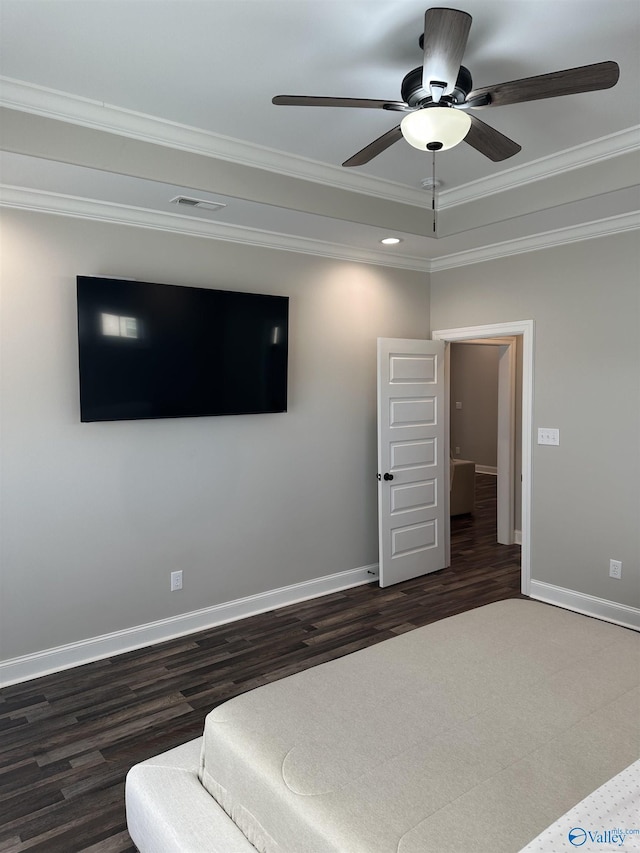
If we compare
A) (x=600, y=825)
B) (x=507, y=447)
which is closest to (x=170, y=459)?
(x=600, y=825)

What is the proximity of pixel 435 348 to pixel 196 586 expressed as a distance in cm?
270

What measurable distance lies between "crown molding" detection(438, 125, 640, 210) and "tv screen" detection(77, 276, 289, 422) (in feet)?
4.46

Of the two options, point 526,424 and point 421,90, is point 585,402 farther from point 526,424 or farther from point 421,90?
point 421,90

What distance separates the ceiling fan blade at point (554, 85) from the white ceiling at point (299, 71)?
14.0 inches

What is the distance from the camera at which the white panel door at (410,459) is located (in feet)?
15.5

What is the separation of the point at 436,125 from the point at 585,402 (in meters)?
2.61

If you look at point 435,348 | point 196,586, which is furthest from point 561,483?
point 196,586

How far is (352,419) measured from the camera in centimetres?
474

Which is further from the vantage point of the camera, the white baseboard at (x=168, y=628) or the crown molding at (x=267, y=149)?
the white baseboard at (x=168, y=628)

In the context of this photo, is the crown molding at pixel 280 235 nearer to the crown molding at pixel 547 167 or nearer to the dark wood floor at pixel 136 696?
the crown molding at pixel 547 167

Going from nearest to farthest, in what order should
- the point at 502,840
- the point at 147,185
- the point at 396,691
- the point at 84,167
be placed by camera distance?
1. the point at 502,840
2. the point at 396,691
3. the point at 84,167
4. the point at 147,185

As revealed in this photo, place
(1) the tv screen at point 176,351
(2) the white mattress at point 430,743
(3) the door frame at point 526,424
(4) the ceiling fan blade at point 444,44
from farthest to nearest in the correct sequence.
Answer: (3) the door frame at point 526,424 → (1) the tv screen at point 176,351 → (4) the ceiling fan blade at point 444,44 → (2) the white mattress at point 430,743

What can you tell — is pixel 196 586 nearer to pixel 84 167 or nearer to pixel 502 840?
pixel 84 167

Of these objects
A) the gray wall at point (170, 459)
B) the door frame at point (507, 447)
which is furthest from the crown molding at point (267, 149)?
the door frame at point (507, 447)
